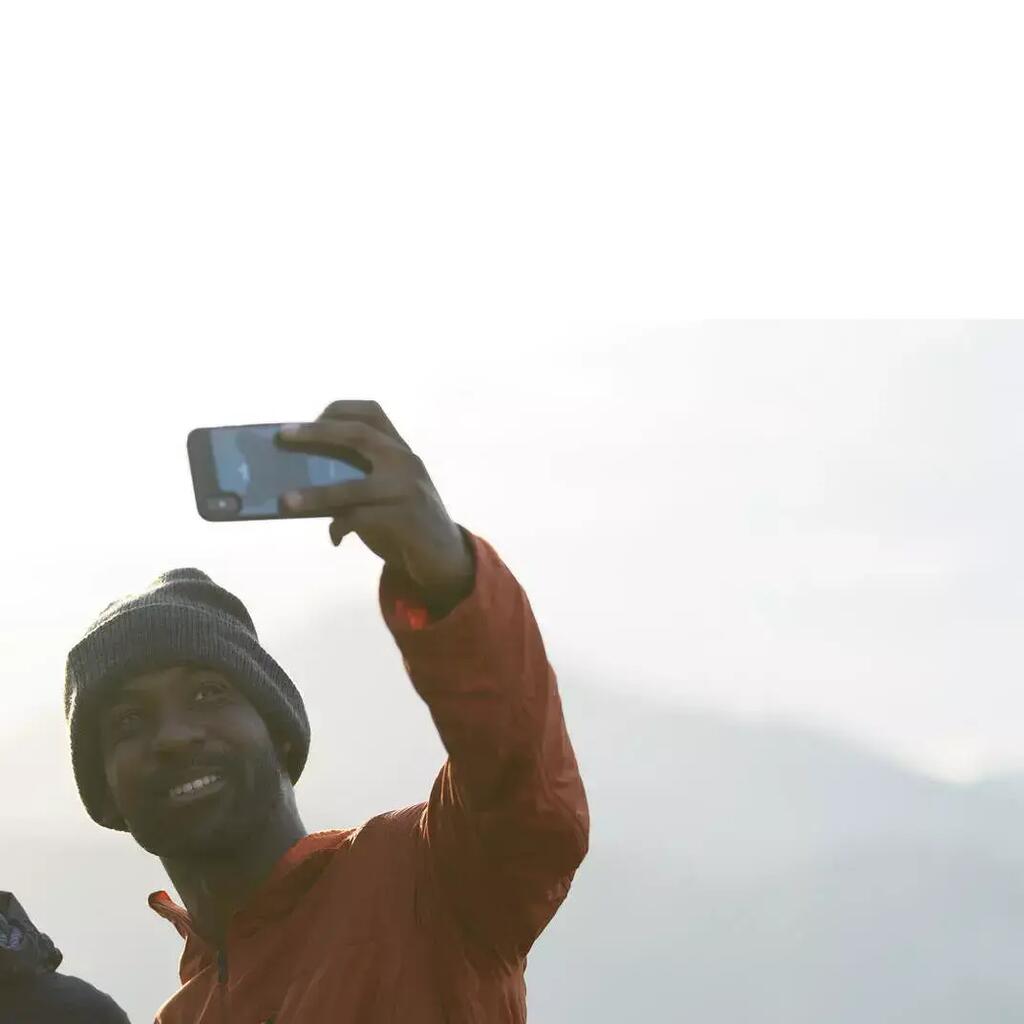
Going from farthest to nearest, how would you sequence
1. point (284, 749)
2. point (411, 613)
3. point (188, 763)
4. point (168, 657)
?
1. point (284, 749)
2. point (168, 657)
3. point (188, 763)
4. point (411, 613)

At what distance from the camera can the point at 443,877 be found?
11.1ft

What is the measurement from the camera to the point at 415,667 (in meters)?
2.83

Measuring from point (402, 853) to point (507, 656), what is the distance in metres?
0.98

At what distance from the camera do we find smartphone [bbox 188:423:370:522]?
2.70m

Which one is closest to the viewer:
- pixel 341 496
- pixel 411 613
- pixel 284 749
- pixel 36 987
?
pixel 341 496

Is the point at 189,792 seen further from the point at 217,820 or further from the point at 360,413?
the point at 360,413

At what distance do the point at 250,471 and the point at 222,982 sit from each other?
1.73 meters

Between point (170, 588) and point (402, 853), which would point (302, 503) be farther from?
point (170, 588)

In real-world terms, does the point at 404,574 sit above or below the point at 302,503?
below

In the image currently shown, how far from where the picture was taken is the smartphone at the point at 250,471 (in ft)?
8.84

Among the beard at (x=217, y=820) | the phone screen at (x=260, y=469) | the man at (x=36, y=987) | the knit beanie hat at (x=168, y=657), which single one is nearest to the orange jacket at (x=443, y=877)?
the beard at (x=217, y=820)

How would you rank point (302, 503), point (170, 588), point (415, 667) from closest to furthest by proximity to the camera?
1. point (302, 503)
2. point (415, 667)
3. point (170, 588)

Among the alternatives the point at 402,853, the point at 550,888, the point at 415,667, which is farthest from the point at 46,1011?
the point at 415,667

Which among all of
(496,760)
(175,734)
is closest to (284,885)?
(175,734)
